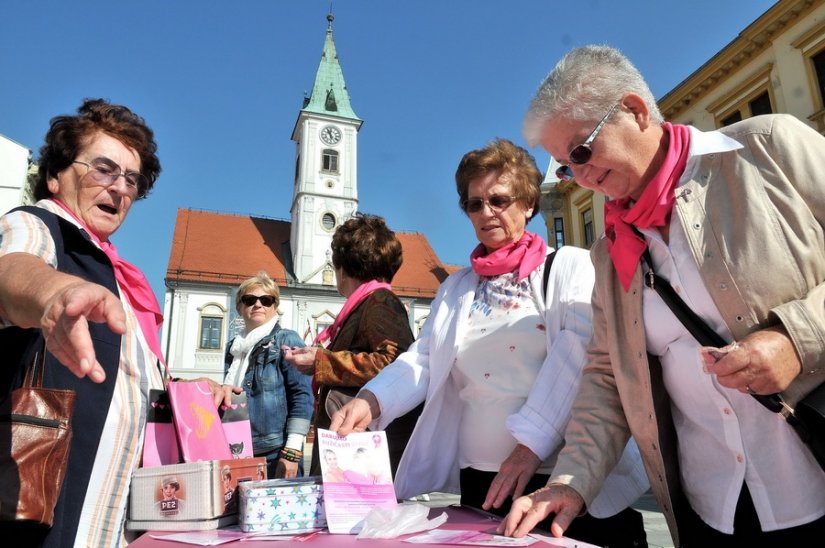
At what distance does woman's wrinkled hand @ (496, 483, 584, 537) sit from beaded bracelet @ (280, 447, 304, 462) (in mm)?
2454

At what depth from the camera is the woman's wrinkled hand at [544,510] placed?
4.21ft

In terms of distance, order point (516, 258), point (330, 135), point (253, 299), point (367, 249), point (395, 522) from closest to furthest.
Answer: point (395, 522) < point (516, 258) < point (367, 249) < point (253, 299) < point (330, 135)

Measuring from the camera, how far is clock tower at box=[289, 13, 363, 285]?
113 feet

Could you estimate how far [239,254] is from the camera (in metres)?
34.0

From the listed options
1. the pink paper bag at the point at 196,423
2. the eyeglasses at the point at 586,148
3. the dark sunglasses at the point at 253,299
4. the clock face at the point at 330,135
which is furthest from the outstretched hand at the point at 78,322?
the clock face at the point at 330,135

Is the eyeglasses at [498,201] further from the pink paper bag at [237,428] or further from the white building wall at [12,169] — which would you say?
the white building wall at [12,169]

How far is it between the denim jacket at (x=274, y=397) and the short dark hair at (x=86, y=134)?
1757 millimetres

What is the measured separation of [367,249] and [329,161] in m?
35.2

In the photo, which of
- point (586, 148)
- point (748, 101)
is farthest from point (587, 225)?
point (586, 148)

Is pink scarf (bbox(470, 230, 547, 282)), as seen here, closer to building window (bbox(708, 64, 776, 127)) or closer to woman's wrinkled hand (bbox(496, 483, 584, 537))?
woman's wrinkled hand (bbox(496, 483, 584, 537))

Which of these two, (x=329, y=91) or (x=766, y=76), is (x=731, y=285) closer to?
(x=766, y=76)

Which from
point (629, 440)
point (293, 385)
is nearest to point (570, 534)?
point (629, 440)

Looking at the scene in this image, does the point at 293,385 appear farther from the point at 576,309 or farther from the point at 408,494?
the point at 576,309

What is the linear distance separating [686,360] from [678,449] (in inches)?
11.1
